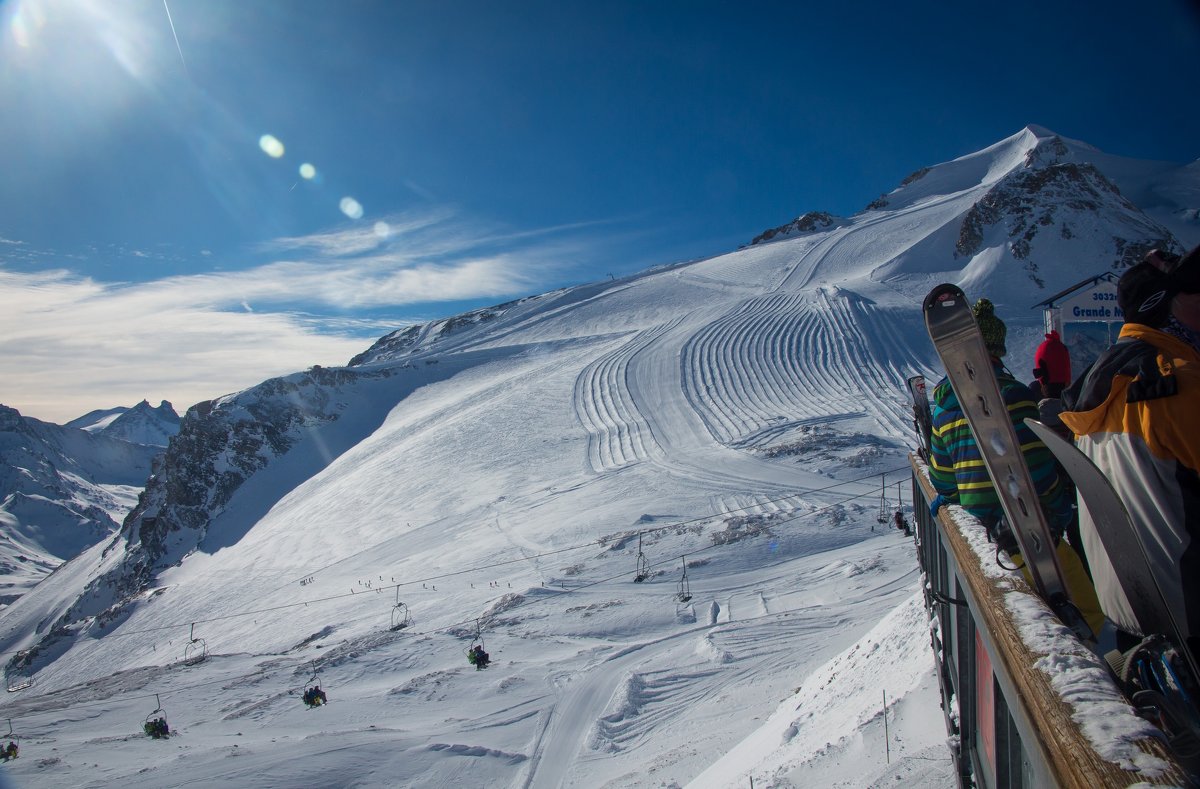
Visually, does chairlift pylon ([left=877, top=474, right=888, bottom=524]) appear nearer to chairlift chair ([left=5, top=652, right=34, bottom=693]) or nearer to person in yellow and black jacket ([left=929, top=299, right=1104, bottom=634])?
person in yellow and black jacket ([left=929, top=299, right=1104, bottom=634])

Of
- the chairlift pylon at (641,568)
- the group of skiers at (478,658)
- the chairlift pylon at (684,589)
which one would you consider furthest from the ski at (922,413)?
the chairlift pylon at (641,568)

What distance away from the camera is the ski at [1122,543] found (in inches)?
58.3

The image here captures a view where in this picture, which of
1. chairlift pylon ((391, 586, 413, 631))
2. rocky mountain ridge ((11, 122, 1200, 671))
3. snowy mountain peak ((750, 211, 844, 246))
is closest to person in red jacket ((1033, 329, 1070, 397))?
chairlift pylon ((391, 586, 413, 631))

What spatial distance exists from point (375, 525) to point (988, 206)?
44.6 meters

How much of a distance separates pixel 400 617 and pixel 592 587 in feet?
15.4

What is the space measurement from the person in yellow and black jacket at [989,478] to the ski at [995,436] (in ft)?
0.97

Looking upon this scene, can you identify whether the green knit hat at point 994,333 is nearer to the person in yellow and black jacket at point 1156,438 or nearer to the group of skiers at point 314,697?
the person in yellow and black jacket at point 1156,438

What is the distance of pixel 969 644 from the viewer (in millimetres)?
2404

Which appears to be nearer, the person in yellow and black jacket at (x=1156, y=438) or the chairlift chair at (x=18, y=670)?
the person in yellow and black jacket at (x=1156, y=438)

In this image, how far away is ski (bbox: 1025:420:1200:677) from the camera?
Answer: 1.48 m

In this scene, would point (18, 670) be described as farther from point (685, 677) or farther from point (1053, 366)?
point (1053, 366)

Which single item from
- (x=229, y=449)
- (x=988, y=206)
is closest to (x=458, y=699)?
(x=988, y=206)

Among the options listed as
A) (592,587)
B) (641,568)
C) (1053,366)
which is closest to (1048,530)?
(1053,366)

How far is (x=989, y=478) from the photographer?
2.47m
